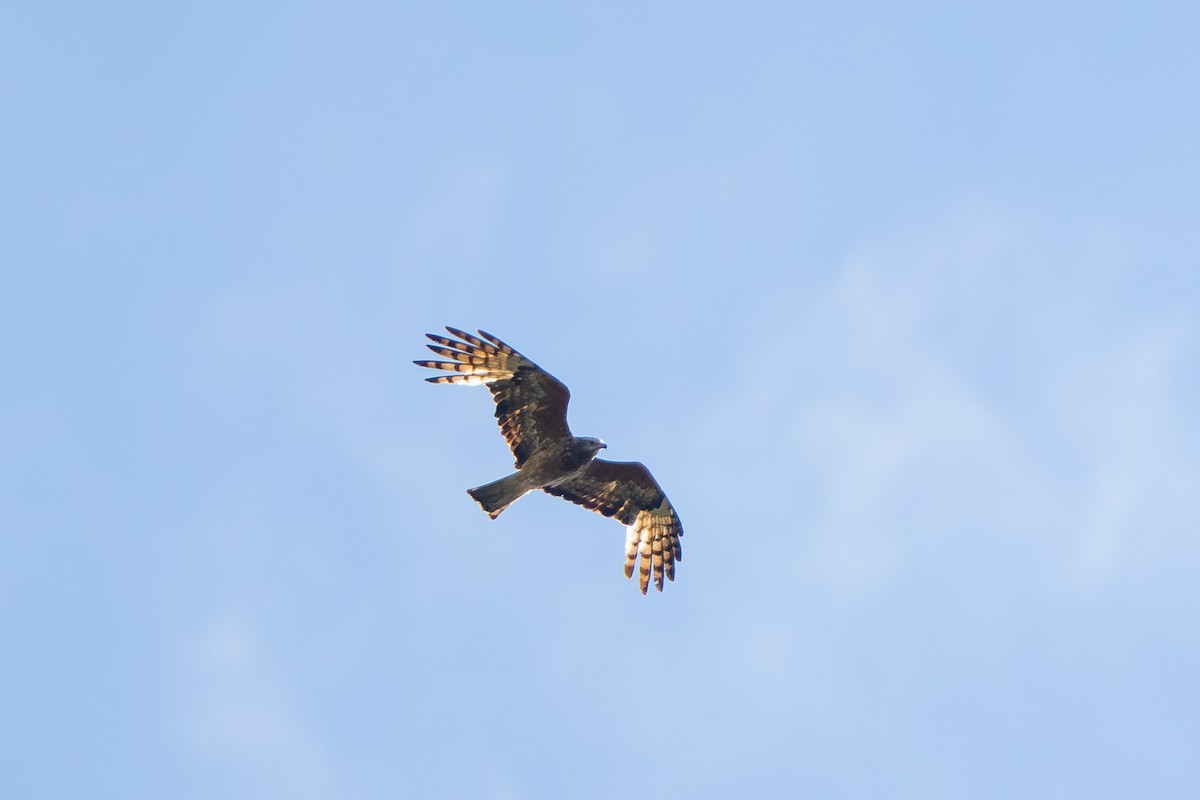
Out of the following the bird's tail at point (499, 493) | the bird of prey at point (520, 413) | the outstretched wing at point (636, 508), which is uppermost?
the outstretched wing at point (636, 508)

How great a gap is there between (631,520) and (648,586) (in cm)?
93

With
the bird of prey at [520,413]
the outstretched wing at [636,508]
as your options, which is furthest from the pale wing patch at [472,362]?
the outstretched wing at [636,508]

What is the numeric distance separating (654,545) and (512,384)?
3399mm

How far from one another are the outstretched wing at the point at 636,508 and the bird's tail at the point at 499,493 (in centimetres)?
126

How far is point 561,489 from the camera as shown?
19094 mm

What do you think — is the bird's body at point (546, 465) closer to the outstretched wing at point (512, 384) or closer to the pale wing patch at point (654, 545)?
the outstretched wing at point (512, 384)

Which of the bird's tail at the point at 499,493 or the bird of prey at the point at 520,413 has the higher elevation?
the bird of prey at the point at 520,413

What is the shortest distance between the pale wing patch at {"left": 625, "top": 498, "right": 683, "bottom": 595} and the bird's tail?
245 cm

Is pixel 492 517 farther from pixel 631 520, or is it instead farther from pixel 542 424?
pixel 631 520

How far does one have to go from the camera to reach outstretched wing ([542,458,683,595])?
19172 millimetres

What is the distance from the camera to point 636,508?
1964cm

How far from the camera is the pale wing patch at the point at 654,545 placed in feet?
64.7

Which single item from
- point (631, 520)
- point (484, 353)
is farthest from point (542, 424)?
point (631, 520)

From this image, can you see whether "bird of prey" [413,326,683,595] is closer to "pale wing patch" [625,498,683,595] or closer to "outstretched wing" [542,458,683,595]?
"outstretched wing" [542,458,683,595]
